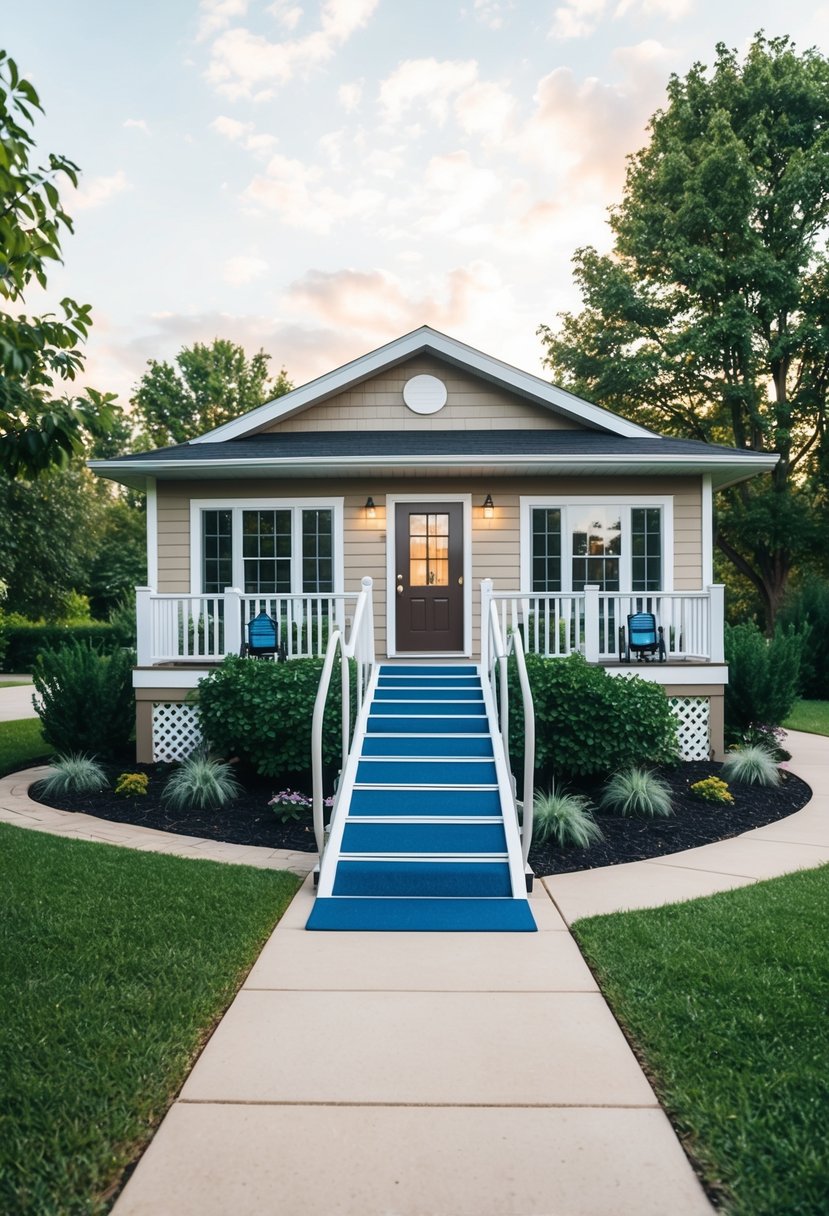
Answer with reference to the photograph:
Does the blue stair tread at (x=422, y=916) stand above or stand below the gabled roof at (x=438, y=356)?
below

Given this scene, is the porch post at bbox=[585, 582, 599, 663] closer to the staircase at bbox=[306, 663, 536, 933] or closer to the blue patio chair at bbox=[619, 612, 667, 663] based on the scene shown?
the blue patio chair at bbox=[619, 612, 667, 663]

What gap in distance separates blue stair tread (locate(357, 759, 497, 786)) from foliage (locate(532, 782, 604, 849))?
486mm

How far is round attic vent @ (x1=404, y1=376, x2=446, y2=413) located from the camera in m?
11.5

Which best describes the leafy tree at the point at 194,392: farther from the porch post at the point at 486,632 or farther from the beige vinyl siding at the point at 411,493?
the porch post at the point at 486,632

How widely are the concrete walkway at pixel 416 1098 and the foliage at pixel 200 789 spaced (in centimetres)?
328

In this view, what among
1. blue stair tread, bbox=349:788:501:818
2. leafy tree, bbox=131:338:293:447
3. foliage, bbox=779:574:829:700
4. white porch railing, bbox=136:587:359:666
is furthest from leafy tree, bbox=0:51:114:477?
leafy tree, bbox=131:338:293:447

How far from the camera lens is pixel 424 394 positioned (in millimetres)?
11461

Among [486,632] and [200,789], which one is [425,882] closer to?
[200,789]

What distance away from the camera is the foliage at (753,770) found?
8125 millimetres

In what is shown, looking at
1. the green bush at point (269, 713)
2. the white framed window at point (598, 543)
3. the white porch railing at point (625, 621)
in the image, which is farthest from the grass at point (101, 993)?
the white framed window at point (598, 543)

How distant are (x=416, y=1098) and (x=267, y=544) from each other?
8.70m

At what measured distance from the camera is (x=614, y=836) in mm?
6434

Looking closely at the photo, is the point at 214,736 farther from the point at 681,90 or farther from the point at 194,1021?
the point at 681,90

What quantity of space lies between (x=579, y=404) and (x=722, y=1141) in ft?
32.3
